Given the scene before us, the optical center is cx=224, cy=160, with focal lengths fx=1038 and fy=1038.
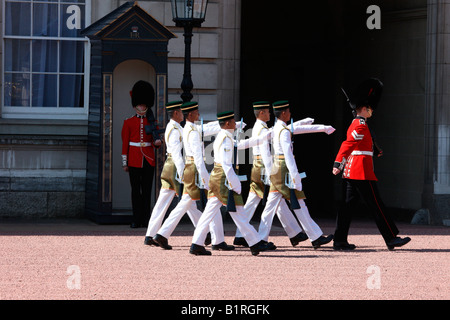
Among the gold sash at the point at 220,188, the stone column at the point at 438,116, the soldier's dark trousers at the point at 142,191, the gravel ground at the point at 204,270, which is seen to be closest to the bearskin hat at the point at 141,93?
the soldier's dark trousers at the point at 142,191

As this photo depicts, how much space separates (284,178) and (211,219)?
0.86 meters

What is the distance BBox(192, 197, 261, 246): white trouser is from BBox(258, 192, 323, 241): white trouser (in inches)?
17.0

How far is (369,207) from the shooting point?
10047 mm

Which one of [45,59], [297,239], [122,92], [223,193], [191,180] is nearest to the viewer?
[223,193]

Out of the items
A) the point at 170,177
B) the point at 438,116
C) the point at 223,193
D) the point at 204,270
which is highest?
the point at 438,116

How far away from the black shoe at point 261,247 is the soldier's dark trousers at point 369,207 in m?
0.64

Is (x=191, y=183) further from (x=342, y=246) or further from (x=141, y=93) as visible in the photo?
(x=141, y=93)

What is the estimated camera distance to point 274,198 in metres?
9.94

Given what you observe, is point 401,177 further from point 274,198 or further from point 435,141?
point 274,198

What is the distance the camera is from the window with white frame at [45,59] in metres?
12.9

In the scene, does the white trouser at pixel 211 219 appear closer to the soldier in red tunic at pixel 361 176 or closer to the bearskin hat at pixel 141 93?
the soldier in red tunic at pixel 361 176

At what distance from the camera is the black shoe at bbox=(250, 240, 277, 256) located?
9508 mm

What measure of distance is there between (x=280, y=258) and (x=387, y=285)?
1.69 metres

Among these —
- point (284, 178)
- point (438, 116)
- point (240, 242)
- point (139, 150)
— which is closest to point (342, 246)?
point (284, 178)
